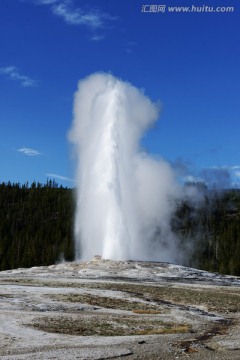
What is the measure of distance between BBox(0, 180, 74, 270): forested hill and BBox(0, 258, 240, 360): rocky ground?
67.8 metres

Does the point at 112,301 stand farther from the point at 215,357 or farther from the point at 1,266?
the point at 1,266

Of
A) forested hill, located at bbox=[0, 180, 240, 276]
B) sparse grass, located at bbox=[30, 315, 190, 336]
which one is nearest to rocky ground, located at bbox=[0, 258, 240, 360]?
sparse grass, located at bbox=[30, 315, 190, 336]

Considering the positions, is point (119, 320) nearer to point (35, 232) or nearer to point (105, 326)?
point (105, 326)

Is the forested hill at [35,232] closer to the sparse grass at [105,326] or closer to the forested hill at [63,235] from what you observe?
the forested hill at [63,235]

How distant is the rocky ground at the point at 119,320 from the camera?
813 inches

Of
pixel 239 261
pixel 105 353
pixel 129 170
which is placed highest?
pixel 129 170

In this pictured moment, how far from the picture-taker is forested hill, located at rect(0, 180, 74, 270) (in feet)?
390

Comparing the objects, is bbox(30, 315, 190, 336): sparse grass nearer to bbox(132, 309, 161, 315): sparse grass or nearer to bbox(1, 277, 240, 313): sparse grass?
bbox(132, 309, 161, 315): sparse grass

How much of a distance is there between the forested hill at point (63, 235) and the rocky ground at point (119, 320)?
220ft

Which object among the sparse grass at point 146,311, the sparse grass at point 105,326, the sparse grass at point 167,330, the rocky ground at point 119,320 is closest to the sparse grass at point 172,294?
the rocky ground at point 119,320

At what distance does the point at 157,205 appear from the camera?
157 m

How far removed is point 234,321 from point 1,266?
91774 mm

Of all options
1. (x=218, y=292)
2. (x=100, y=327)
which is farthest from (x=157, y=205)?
(x=100, y=327)

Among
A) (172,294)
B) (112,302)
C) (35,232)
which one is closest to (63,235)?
(35,232)
